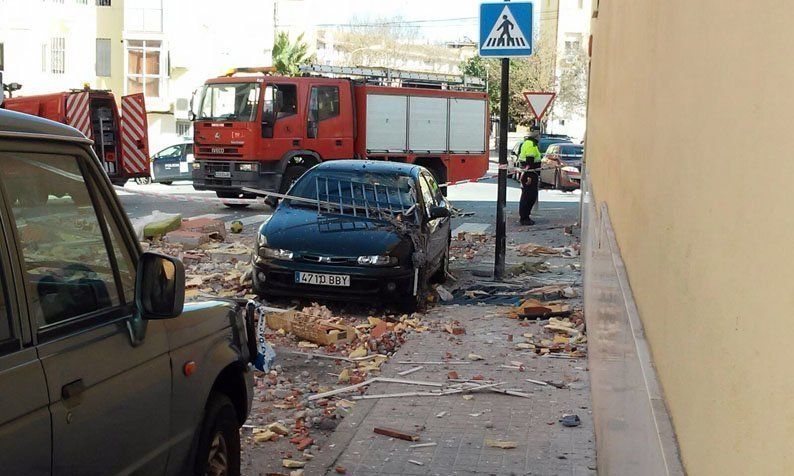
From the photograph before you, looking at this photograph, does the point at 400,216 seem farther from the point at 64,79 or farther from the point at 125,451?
the point at 64,79

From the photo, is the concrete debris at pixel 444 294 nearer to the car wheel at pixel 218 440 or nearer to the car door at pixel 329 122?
the car wheel at pixel 218 440

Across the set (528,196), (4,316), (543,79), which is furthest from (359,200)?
(543,79)

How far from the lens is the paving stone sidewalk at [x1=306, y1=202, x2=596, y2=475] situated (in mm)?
5832

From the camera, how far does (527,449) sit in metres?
6.12

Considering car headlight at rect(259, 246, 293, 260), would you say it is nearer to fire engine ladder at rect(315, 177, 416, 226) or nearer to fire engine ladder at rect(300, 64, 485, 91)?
fire engine ladder at rect(315, 177, 416, 226)

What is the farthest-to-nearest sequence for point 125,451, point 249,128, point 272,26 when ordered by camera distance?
point 272,26, point 249,128, point 125,451

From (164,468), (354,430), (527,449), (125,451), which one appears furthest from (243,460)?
(125,451)

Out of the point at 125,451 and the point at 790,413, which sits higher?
the point at 790,413

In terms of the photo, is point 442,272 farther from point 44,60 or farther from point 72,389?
point 44,60

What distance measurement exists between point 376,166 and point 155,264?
30.0ft

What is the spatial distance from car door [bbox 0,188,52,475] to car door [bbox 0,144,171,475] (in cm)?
5

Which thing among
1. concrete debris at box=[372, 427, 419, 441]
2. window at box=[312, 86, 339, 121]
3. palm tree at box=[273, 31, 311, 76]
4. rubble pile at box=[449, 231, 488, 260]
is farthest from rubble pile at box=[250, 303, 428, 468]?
palm tree at box=[273, 31, 311, 76]

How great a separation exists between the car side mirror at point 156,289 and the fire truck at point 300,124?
1956 centimetres

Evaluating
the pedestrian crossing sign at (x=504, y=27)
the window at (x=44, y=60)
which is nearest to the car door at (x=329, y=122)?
the pedestrian crossing sign at (x=504, y=27)
